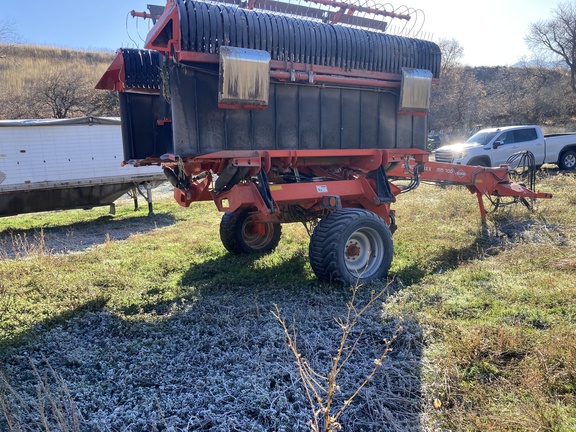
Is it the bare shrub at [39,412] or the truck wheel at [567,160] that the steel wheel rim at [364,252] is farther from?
the truck wheel at [567,160]

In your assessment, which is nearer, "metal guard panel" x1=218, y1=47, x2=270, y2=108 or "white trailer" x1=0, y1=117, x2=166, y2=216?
"metal guard panel" x1=218, y1=47, x2=270, y2=108

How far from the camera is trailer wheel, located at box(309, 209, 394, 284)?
5.59 metres

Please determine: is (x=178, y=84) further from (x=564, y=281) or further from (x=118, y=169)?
(x=118, y=169)

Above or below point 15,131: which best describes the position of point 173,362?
below

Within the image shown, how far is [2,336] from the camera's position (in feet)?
15.1

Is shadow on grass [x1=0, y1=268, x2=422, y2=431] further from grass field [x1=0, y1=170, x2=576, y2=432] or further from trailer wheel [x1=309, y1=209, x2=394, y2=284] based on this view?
trailer wheel [x1=309, y1=209, x2=394, y2=284]

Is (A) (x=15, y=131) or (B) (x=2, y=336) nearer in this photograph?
(B) (x=2, y=336)

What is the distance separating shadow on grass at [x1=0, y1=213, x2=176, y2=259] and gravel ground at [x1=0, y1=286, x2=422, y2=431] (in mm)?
5311

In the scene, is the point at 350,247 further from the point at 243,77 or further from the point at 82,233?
the point at 82,233

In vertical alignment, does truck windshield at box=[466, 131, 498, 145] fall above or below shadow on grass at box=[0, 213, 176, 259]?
above

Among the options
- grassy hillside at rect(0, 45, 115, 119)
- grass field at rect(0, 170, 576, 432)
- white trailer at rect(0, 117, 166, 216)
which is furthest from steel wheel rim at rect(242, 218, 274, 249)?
grassy hillside at rect(0, 45, 115, 119)

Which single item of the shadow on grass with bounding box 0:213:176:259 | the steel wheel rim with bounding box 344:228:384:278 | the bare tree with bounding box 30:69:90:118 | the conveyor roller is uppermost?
the bare tree with bounding box 30:69:90:118

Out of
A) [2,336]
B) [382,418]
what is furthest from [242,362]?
[2,336]

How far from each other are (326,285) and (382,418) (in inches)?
108
